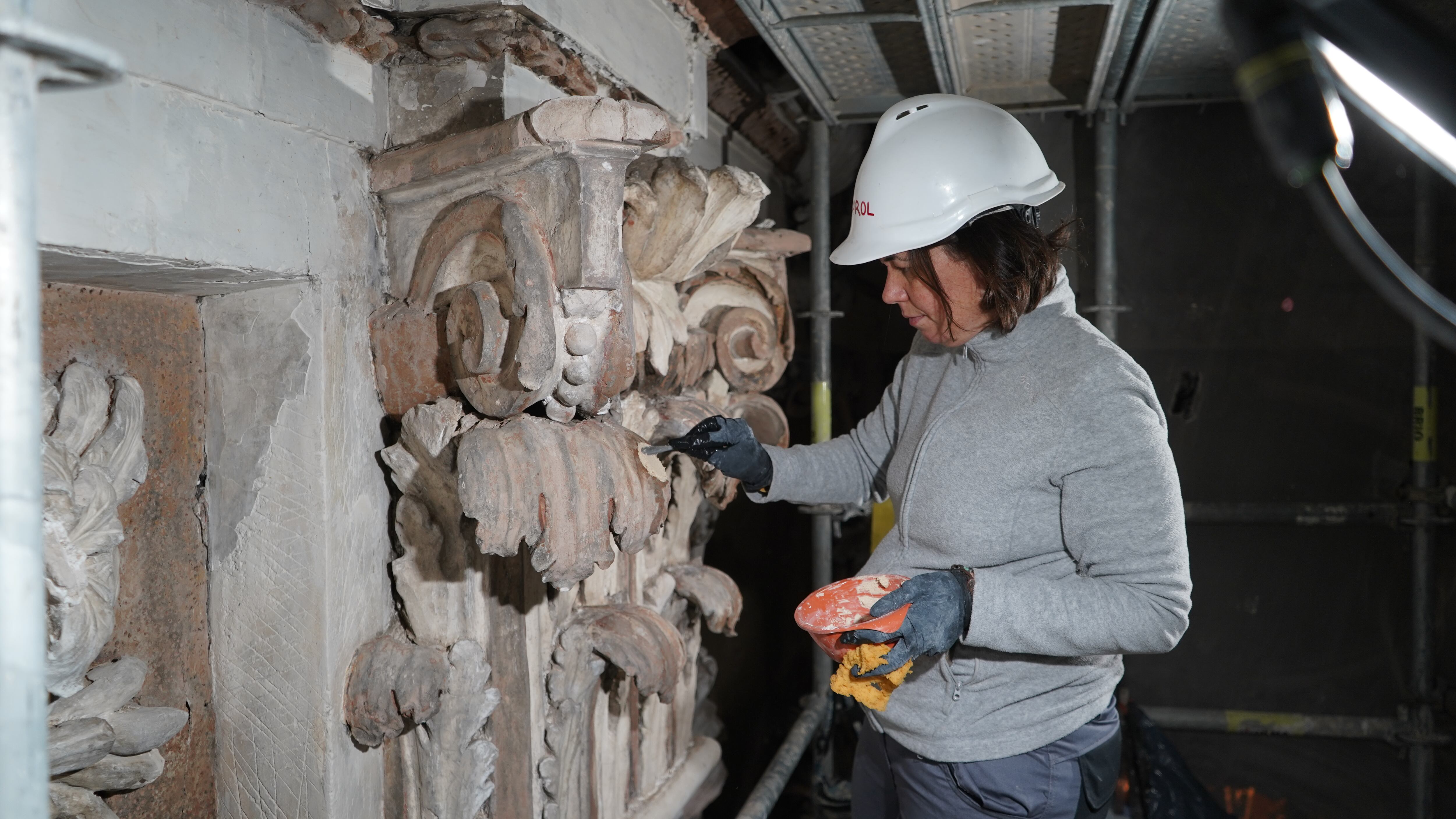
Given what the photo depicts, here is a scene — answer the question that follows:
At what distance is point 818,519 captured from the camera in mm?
2566

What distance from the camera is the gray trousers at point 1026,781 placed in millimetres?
1237

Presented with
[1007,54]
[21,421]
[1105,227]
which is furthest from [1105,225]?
[21,421]

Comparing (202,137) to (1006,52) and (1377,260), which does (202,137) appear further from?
(1006,52)

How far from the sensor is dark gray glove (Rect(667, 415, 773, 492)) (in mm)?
1397

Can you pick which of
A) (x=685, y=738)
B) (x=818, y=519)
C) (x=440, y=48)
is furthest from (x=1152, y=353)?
(x=440, y=48)

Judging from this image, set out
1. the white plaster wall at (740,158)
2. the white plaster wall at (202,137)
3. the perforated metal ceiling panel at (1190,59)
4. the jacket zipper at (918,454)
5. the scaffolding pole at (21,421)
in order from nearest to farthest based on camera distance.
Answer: the scaffolding pole at (21,421), the white plaster wall at (202,137), the jacket zipper at (918,454), the perforated metal ceiling panel at (1190,59), the white plaster wall at (740,158)

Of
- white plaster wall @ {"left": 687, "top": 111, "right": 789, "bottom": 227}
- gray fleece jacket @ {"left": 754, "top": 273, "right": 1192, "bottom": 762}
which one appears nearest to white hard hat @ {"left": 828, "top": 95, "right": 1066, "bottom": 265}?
gray fleece jacket @ {"left": 754, "top": 273, "right": 1192, "bottom": 762}

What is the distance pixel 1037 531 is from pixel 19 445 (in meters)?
1.07

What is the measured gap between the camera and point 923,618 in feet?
3.62

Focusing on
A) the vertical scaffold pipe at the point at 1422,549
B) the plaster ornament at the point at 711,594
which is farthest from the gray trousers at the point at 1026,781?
the vertical scaffold pipe at the point at 1422,549

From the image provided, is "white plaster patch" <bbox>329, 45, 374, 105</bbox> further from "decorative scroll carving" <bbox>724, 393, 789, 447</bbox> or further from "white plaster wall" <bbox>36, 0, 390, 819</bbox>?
"decorative scroll carving" <bbox>724, 393, 789, 447</bbox>

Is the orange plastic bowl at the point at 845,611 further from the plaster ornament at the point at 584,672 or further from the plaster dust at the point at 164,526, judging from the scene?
the plaster dust at the point at 164,526

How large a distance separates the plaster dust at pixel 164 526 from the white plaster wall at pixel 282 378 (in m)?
0.02

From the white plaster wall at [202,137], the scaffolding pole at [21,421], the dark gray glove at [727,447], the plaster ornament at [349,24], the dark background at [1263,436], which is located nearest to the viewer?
the scaffolding pole at [21,421]
